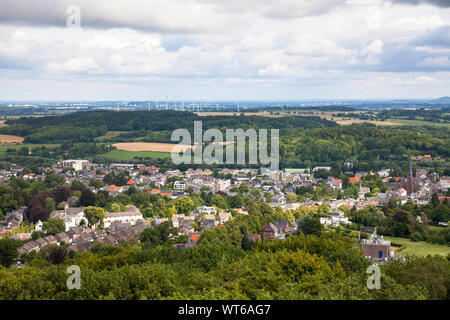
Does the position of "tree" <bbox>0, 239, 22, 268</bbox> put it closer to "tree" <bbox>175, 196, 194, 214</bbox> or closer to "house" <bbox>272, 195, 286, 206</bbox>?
"tree" <bbox>175, 196, 194, 214</bbox>

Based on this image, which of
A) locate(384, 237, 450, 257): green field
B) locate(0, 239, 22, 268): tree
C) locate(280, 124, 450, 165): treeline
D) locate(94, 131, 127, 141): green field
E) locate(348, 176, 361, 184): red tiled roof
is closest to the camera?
locate(0, 239, 22, 268): tree

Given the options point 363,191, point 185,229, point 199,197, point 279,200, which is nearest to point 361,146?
point 363,191

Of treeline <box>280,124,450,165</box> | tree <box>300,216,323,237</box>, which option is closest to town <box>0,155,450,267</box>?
tree <box>300,216,323,237</box>

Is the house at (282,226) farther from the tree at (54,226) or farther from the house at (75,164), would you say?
the house at (75,164)

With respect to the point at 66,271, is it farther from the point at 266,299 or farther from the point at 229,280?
the point at 266,299

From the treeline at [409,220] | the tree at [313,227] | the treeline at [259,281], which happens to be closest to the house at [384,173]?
the treeline at [409,220]

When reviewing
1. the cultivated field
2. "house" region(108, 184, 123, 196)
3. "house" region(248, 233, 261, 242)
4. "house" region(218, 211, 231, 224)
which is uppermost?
the cultivated field
